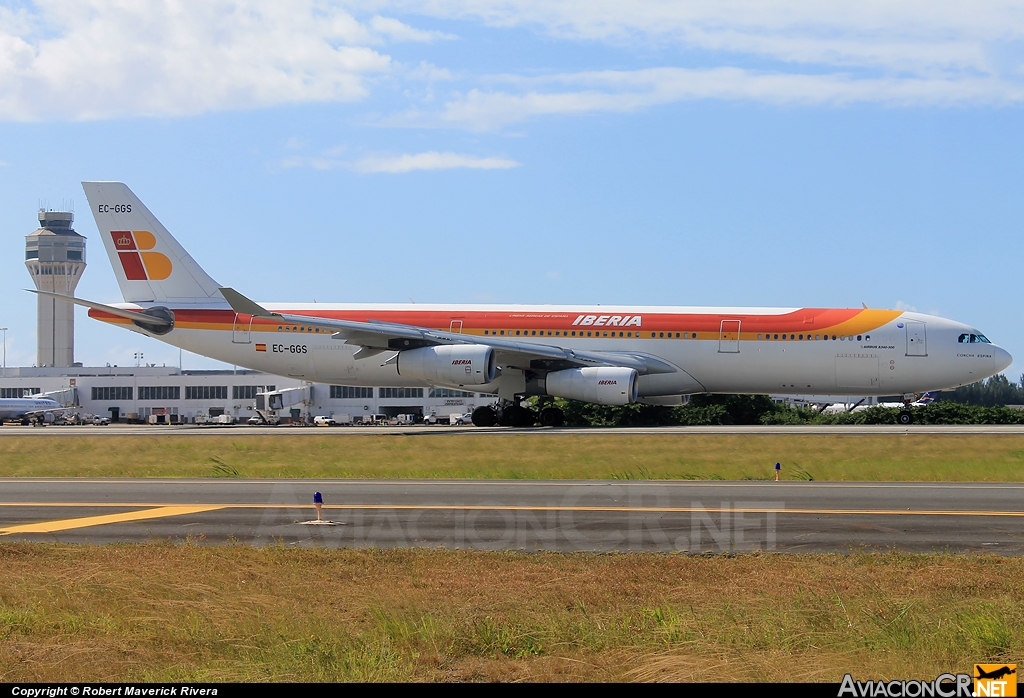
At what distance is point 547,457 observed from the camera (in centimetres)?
2403

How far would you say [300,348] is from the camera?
1471 inches

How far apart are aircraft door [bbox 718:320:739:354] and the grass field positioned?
26.0ft

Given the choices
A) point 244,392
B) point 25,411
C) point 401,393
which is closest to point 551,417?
point 401,393

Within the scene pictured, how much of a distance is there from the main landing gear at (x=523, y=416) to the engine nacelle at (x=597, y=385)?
2382 mm

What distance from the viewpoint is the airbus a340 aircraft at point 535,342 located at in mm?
33781

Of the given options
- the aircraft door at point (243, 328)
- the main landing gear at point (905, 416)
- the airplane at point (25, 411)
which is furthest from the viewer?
the airplane at point (25, 411)

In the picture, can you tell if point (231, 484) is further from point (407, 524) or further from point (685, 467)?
point (685, 467)

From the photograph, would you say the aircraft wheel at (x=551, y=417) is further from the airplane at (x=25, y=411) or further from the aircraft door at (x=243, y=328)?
the airplane at (x=25, y=411)

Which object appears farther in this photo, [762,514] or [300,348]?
[300,348]

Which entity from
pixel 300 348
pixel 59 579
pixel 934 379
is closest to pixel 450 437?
pixel 300 348

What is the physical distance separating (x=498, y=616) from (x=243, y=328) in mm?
31273

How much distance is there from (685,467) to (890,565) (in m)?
11.8

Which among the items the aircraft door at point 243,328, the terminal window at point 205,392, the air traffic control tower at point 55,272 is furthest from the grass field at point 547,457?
the air traffic control tower at point 55,272

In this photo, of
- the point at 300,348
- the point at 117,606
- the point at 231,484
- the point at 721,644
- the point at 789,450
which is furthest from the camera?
the point at 300,348
